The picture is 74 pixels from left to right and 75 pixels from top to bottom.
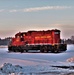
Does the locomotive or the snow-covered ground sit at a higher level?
the locomotive

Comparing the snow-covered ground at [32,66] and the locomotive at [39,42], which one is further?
the locomotive at [39,42]

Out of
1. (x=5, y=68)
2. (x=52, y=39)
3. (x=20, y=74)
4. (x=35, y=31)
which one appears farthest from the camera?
(x=35, y=31)

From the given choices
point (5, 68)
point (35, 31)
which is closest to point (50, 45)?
point (35, 31)

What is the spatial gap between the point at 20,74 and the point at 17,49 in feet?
122

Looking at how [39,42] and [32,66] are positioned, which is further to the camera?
[39,42]

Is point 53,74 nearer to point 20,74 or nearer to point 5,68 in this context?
point 20,74

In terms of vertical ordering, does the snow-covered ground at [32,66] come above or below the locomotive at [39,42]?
below

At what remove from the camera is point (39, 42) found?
4531 cm

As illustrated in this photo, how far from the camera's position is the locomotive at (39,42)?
44281 mm

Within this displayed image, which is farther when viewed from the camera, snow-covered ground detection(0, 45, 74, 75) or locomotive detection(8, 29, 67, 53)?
locomotive detection(8, 29, 67, 53)

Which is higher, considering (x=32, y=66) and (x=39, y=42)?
(x=39, y=42)

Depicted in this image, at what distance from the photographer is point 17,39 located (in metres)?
48.0

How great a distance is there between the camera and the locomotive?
4428 cm

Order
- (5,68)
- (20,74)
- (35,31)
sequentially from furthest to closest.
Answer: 1. (35,31)
2. (5,68)
3. (20,74)
